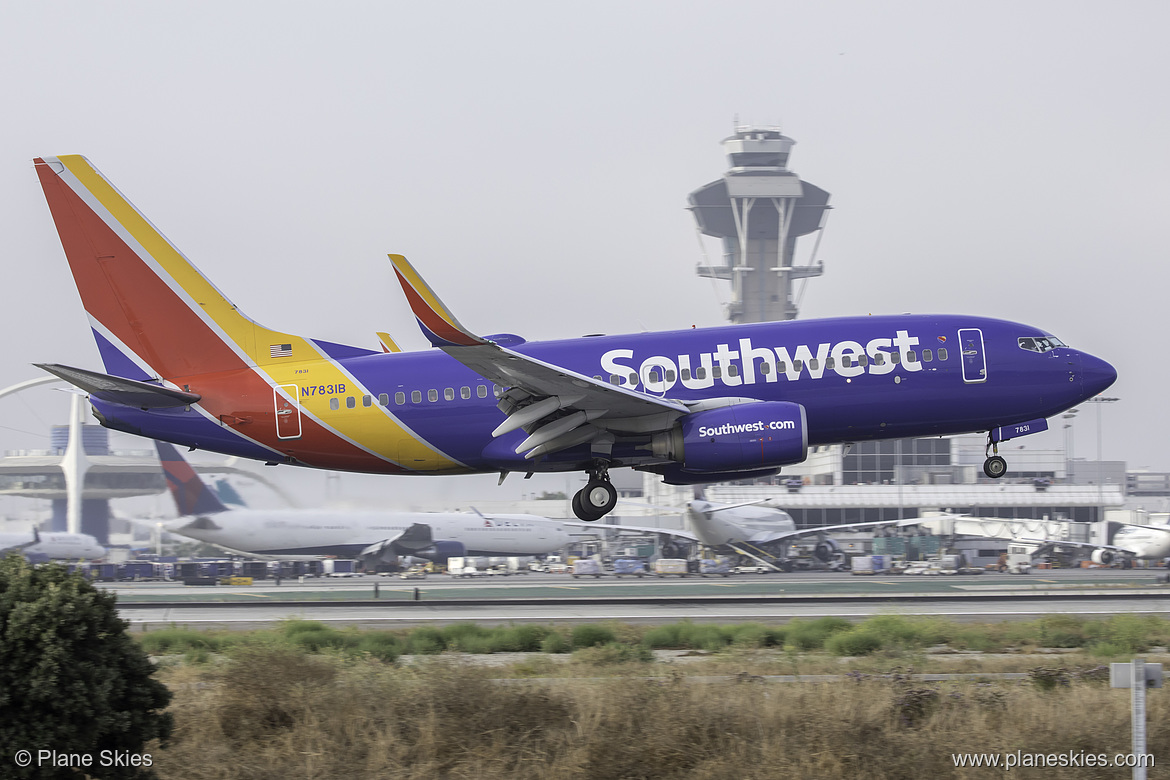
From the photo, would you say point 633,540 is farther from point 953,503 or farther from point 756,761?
point 756,761

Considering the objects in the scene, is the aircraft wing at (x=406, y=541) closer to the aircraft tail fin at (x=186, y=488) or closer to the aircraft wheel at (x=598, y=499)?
the aircraft tail fin at (x=186, y=488)

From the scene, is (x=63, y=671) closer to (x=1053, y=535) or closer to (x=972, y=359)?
(x=972, y=359)

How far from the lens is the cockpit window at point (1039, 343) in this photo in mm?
27703

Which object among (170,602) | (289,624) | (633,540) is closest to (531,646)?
(289,624)

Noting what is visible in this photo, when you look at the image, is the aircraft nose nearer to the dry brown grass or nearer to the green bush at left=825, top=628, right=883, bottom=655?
the green bush at left=825, top=628, right=883, bottom=655

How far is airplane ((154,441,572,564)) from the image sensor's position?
61.4 m

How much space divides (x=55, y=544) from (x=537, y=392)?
5180 centimetres

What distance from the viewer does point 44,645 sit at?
1214 centimetres

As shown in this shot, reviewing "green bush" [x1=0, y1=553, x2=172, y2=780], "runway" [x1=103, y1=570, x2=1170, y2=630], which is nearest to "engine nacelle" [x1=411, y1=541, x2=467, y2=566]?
"runway" [x1=103, y1=570, x2=1170, y2=630]

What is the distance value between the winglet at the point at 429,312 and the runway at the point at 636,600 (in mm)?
13835

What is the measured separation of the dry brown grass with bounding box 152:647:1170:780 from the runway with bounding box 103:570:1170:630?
624 inches

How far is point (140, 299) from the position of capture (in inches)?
1118

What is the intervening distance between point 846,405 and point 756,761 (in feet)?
40.7

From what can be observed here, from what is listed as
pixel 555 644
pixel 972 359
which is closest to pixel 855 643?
pixel 555 644
